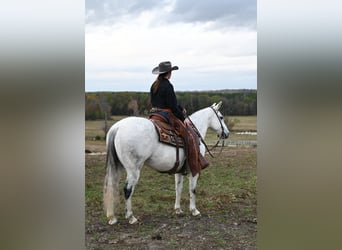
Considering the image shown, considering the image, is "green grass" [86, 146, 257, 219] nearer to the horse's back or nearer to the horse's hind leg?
the horse's hind leg

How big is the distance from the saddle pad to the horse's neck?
0.15 m

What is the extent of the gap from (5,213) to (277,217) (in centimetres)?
165

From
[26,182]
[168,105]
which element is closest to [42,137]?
[26,182]

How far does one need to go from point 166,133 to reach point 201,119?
0.83 feet

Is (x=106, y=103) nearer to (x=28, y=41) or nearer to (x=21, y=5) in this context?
(x=28, y=41)

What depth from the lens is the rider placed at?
2797mm

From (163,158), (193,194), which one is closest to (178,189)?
(193,194)

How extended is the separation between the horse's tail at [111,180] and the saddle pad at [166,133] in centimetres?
27

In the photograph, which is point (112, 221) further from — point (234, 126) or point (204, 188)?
point (234, 126)

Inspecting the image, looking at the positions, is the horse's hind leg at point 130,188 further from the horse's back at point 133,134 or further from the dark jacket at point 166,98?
the dark jacket at point 166,98

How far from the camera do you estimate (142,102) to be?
284cm

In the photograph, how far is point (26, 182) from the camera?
8.81ft

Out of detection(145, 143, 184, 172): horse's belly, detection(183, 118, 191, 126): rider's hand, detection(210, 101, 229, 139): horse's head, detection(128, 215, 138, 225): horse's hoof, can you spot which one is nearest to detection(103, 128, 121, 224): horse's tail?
detection(128, 215, 138, 225): horse's hoof

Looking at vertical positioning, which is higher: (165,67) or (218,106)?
(165,67)
